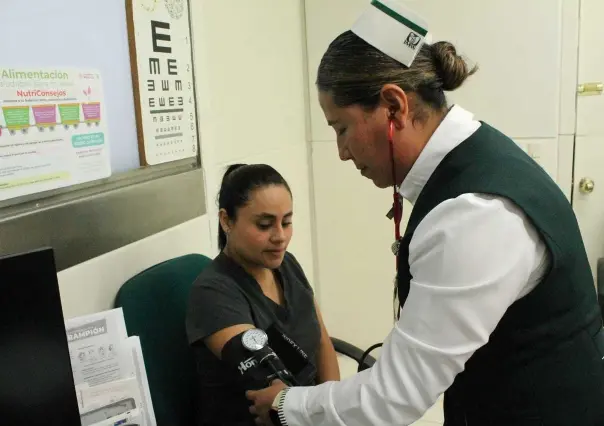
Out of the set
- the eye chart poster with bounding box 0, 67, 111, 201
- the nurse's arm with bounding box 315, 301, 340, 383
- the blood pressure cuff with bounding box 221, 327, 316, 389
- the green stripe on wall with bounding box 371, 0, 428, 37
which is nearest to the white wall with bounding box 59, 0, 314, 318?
the eye chart poster with bounding box 0, 67, 111, 201

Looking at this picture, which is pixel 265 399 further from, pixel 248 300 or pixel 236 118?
pixel 236 118

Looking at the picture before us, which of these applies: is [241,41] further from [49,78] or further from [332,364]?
[332,364]

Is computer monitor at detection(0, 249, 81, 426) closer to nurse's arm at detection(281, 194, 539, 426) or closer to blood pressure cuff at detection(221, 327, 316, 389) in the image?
blood pressure cuff at detection(221, 327, 316, 389)

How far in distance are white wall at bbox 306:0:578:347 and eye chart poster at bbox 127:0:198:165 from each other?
103cm

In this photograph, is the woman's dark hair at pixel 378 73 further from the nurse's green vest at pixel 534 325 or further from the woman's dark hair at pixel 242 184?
the woman's dark hair at pixel 242 184

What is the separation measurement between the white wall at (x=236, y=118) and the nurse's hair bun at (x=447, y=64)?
2.80 ft

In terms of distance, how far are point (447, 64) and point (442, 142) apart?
150mm

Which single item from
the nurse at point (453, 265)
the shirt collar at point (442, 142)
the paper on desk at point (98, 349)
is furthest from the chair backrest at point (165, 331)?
the shirt collar at point (442, 142)

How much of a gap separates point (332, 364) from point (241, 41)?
114 cm

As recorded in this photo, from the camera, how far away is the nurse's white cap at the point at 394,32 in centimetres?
101

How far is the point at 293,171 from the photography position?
261cm

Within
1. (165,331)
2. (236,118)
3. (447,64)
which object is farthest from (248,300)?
(236,118)

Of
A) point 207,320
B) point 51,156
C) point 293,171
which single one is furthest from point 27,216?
point 293,171

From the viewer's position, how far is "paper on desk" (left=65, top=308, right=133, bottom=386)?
44.6 inches
